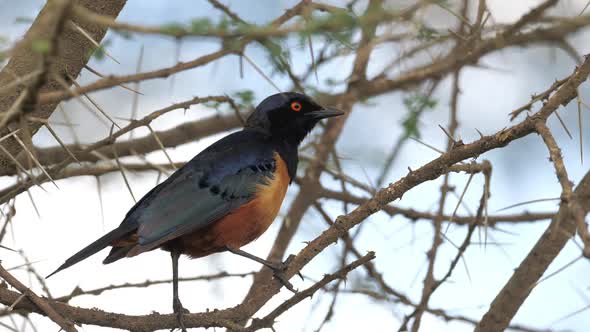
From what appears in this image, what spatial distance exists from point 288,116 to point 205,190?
1149mm

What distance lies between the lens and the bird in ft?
16.7

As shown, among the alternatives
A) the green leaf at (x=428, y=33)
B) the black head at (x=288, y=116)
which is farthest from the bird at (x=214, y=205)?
the green leaf at (x=428, y=33)

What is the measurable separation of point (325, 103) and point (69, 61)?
100 inches

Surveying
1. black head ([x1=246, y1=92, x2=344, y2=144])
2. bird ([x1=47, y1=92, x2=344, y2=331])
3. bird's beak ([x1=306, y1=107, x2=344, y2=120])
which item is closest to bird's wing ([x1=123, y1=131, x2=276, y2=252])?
bird ([x1=47, y1=92, x2=344, y2=331])

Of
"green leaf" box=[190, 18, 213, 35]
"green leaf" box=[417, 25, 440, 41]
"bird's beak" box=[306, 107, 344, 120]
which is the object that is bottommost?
"green leaf" box=[190, 18, 213, 35]

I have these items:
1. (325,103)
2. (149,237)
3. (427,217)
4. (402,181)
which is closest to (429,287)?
(427,217)

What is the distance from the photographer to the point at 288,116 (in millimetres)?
6348

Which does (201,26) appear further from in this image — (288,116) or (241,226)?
(288,116)

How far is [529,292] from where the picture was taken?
3.98 metres

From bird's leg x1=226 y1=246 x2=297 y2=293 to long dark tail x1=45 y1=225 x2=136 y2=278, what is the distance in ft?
2.51

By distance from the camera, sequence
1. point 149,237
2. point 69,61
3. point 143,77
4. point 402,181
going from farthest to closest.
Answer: point 149,237 < point 69,61 < point 402,181 < point 143,77

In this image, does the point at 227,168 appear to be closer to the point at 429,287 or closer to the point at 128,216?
the point at 128,216

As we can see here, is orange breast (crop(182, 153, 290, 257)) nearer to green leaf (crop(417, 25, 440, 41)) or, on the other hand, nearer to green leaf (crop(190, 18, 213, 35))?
green leaf (crop(417, 25, 440, 41))

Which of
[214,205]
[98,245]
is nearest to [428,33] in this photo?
[214,205]
